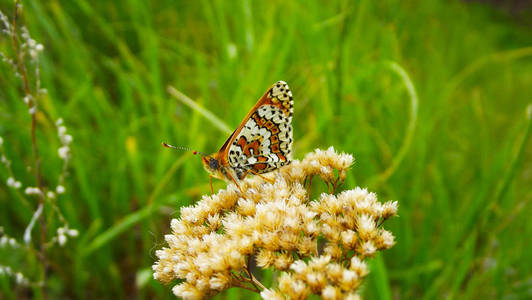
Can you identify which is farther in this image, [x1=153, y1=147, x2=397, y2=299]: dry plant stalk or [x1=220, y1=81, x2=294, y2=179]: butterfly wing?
[x1=220, y1=81, x2=294, y2=179]: butterfly wing

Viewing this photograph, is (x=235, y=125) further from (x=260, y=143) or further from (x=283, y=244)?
(x=283, y=244)

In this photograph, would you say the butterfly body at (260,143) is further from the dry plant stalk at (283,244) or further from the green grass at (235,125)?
the green grass at (235,125)

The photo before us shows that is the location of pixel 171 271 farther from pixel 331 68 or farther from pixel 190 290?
pixel 331 68

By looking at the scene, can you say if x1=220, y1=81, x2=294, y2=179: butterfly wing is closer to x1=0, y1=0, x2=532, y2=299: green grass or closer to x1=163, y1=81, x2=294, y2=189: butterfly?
x1=163, y1=81, x2=294, y2=189: butterfly

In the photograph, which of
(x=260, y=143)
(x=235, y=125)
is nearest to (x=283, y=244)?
(x=260, y=143)

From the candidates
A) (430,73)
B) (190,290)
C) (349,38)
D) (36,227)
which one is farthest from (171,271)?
(430,73)

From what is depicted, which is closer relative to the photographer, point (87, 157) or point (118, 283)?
point (118, 283)

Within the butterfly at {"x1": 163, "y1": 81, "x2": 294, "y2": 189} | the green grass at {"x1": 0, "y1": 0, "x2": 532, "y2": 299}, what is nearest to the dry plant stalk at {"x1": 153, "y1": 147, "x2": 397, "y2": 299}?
the butterfly at {"x1": 163, "y1": 81, "x2": 294, "y2": 189}
